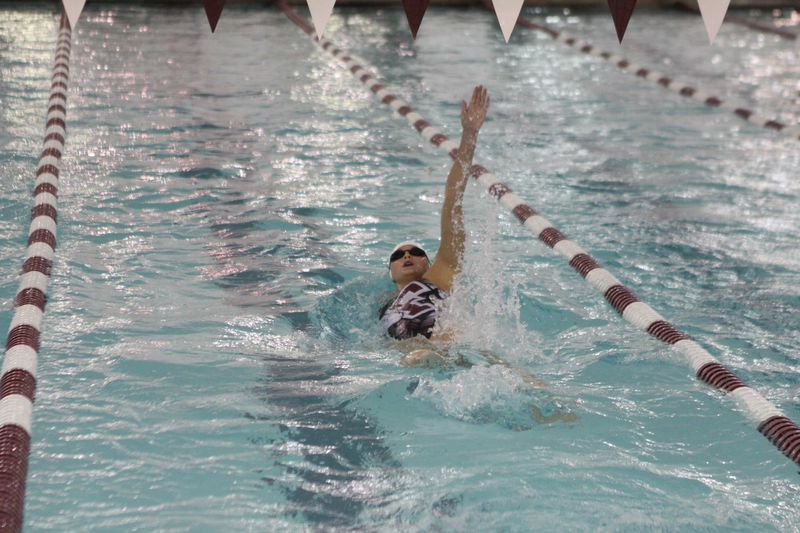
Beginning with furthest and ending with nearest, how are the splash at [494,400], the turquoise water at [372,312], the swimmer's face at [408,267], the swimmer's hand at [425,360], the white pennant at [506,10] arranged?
the white pennant at [506,10]
the swimmer's face at [408,267]
the swimmer's hand at [425,360]
the splash at [494,400]
the turquoise water at [372,312]

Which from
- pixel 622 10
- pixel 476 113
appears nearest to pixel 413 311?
pixel 476 113

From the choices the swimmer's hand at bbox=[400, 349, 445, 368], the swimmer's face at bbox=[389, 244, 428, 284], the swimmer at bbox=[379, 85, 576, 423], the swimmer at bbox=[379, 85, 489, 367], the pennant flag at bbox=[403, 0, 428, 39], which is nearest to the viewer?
the swimmer's hand at bbox=[400, 349, 445, 368]

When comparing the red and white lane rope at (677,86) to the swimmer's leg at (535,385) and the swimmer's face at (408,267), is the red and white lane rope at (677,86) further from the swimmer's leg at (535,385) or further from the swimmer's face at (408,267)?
the swimmer's leg at (535,385)

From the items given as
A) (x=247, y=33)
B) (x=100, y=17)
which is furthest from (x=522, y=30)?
(x=100, y=17)

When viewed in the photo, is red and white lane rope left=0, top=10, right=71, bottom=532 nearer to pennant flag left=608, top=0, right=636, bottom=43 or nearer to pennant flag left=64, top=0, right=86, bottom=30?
pennant flag left=64, top=0, right=86, bottom=30

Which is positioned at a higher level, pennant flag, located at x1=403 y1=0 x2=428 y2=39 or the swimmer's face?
pennant flag, located at x1=403 y1=0 x2=428 y2=39

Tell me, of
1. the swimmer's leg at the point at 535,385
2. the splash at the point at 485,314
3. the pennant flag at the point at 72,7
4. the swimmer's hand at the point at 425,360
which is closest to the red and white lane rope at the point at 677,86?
the splash at the point at 485,314

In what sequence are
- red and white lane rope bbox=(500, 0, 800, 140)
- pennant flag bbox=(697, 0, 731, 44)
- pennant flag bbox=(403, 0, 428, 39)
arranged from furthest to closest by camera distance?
red and white lane rope bbox=(500, 0, 800, 140) → pennant flag bbox=(403, 0, 428, 39) → pennant flag bbox=(697, 0, 731, 44)

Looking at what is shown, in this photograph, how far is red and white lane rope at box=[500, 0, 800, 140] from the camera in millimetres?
7398

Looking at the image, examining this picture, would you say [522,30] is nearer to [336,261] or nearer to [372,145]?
[372,145]

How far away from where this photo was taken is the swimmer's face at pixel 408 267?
12.4 feet

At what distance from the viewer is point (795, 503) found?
2.61 meters

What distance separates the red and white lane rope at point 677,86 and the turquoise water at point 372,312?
0.15m

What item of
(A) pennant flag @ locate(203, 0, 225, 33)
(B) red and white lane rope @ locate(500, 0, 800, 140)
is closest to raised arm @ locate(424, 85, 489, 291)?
(A) pennant flag @ locate(203, 0, 225, 33)
